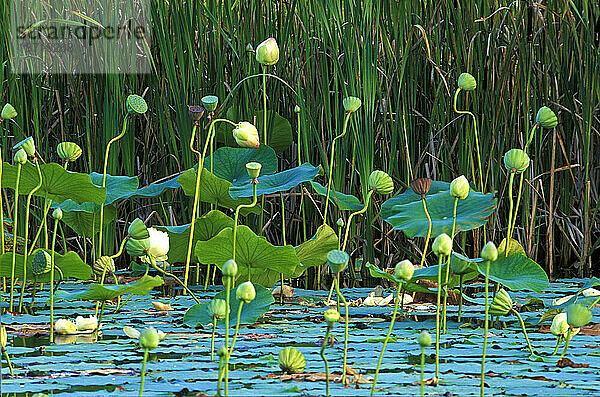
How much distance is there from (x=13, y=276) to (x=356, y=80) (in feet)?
3.38

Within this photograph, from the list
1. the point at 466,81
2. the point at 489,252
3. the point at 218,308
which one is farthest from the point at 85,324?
the point at 466,81

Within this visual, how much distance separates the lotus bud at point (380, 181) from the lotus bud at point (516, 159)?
11.8 inches

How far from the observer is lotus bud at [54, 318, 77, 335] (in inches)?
58.8

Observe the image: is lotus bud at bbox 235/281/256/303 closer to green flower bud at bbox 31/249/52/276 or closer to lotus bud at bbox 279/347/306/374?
lotus bud at bbox 279/347/306/374

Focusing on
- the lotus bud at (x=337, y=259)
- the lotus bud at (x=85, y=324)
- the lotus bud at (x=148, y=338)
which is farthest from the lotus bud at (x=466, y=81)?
the lotus bud at (x=148, y=338)

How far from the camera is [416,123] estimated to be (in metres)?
2.42

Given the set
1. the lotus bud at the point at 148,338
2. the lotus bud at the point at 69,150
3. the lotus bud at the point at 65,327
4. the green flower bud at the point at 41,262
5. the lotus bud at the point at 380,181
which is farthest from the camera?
the lotus bud at the point at 69,150

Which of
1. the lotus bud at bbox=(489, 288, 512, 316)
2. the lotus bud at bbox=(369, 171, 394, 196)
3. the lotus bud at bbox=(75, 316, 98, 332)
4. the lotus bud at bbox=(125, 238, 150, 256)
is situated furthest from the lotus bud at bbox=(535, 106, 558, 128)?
the lotus bud at bbox=(75, 316, 98, 332)

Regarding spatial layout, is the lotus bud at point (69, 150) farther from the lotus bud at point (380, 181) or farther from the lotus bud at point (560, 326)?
the lotus bud at point (560, 326)

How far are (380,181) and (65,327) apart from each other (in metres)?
0.76

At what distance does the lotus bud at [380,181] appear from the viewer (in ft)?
5.98

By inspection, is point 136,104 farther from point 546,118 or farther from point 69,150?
point 546,118

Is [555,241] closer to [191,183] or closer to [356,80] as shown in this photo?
[356,80]

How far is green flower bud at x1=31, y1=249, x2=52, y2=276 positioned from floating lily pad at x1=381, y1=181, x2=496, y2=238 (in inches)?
30.0
